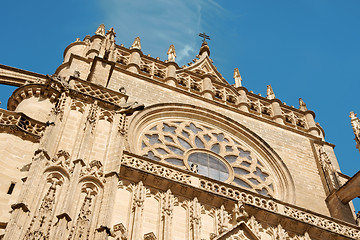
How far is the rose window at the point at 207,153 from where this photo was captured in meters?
17.1

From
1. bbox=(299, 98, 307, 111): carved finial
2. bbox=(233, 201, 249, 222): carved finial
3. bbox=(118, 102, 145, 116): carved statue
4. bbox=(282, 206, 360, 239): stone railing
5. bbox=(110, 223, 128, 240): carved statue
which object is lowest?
bbox=(110, 223, 128, 240): carved statue

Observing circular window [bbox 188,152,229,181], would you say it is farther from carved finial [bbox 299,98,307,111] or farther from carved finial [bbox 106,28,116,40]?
carved finial [bbox 299,98,307,111]

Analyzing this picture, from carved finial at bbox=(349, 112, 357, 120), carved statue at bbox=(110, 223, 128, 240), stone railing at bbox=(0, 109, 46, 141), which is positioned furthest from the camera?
carved finial at bbox=(349, 112, 357, 120)

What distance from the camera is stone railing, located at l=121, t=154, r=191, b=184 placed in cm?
1366

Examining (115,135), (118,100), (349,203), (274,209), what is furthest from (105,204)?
(349,203)

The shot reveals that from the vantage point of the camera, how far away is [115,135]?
41.3ft

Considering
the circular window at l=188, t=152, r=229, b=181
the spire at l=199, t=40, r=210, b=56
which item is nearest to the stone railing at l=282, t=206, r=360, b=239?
the circular window at l=188, t=152, r=229, b=181

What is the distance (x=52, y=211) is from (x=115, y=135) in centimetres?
325

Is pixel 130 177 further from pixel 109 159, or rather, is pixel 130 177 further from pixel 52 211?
pixel 52 211

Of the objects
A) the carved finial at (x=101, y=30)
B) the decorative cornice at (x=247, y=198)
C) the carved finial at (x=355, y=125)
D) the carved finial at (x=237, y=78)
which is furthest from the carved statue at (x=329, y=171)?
the carved finial at (x=101, y=30)

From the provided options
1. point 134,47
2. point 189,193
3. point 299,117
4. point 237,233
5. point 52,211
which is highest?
point 134,47

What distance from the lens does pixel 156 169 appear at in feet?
45.6

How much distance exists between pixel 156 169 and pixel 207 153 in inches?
171

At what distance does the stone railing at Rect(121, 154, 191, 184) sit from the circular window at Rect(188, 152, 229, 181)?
9.51 ft
